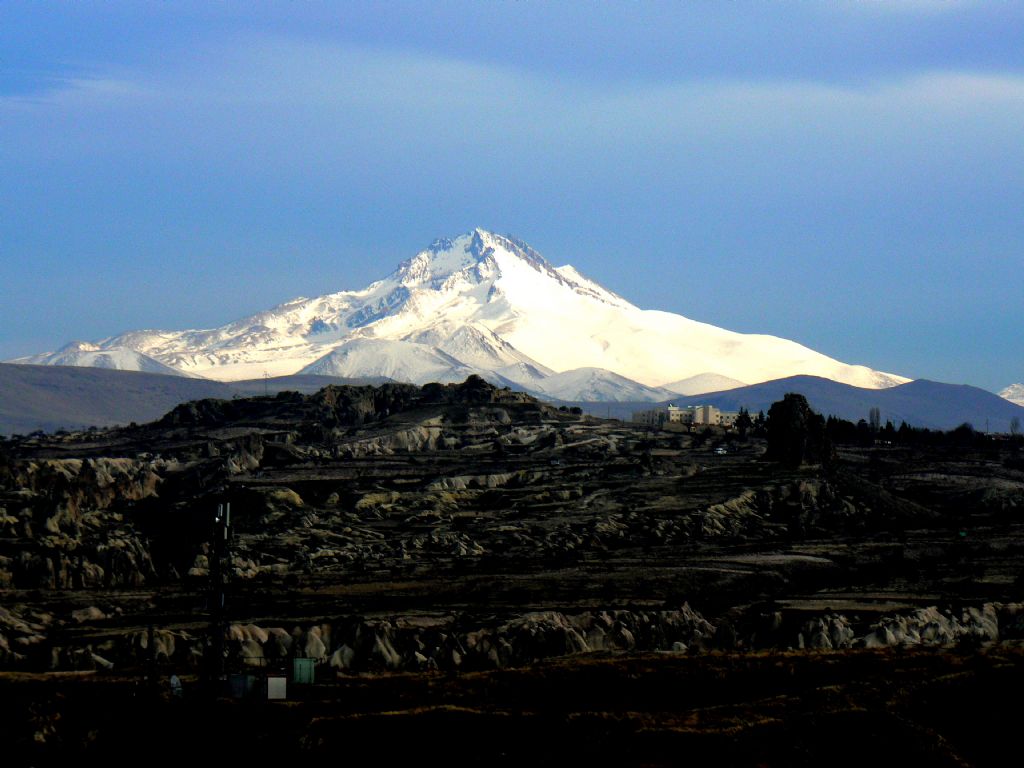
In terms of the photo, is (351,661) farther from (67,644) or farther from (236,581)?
(236,581)

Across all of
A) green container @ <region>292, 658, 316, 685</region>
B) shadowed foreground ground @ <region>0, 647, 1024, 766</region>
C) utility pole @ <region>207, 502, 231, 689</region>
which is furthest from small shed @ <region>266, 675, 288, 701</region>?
green container @ <region>292, 658, 316, 685</region>

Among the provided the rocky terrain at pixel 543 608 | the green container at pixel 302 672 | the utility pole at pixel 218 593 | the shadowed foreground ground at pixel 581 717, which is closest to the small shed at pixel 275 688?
the shadowed foreground ground at pixel 581 717

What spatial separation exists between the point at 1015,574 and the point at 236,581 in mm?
58036

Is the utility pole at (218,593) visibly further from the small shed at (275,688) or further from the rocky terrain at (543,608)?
the small shed at (275,688)

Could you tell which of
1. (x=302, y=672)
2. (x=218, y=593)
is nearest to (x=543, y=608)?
(x=302, y=672)

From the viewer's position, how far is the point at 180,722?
210 feet

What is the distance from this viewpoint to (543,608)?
366 feet

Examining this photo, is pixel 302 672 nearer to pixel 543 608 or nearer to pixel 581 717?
pixel 581 717

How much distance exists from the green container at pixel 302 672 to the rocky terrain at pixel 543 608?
1.17 metres

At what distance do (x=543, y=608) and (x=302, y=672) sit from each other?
39.3 metres

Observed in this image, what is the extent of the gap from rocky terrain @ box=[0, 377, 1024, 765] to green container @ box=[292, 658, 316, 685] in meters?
1.17

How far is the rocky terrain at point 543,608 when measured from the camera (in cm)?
6244

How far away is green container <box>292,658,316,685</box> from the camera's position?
73.3 metres

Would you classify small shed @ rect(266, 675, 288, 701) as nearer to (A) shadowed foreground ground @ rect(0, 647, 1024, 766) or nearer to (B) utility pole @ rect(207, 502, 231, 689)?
(A) shadowed foreground ground @ rect(0, 647, 1024, 766)
